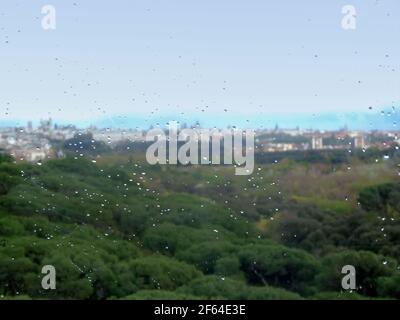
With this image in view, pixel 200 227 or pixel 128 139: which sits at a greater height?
pixel 128 139

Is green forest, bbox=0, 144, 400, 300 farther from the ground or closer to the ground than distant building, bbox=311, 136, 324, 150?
closer to the ground

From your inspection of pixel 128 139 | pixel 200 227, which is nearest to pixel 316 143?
pixel 200 227

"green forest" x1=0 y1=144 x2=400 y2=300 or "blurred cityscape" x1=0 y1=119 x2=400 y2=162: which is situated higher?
"blurred cityscape" x1=0 y1=119 x2=400 y2=162

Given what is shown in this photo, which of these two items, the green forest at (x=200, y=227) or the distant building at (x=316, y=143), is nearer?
the green forest at (x=200, y=227)

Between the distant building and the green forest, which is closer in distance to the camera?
the green forest

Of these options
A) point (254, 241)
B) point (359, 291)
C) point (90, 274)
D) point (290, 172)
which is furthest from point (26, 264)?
point (359, 291)

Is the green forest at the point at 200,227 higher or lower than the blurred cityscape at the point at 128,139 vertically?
lower

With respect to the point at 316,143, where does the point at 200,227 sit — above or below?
below

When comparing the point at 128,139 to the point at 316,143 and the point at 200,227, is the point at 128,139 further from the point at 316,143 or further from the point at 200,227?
the point at 316,143
